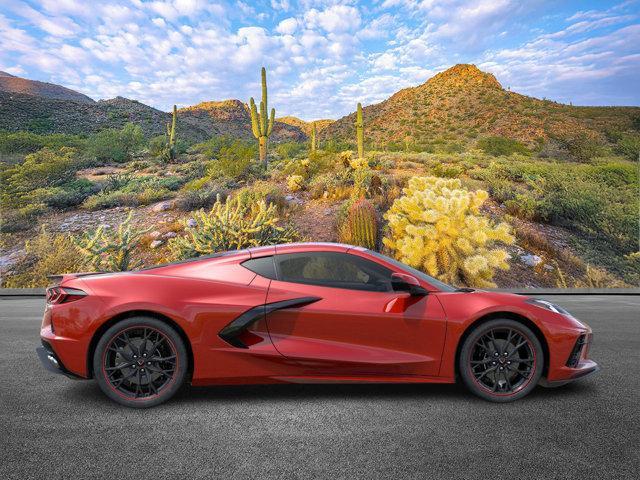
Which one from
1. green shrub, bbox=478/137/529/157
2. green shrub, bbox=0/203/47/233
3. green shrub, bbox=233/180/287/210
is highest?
green shrub, bbox=478/137/529/157

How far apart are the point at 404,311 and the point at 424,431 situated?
37.5 inches

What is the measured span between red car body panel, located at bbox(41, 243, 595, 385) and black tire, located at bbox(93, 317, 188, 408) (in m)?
0.09

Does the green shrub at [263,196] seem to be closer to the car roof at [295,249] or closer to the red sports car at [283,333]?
the car roof at [295,249]

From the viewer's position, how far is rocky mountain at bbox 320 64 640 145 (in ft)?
158

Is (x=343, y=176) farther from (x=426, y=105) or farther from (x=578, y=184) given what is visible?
(x=426, y=105)

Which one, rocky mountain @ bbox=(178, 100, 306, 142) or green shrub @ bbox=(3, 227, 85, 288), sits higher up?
rocky mountain @ bbox=(178, 100, 306, 142)

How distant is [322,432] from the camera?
3791 millimetres

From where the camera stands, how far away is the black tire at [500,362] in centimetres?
443

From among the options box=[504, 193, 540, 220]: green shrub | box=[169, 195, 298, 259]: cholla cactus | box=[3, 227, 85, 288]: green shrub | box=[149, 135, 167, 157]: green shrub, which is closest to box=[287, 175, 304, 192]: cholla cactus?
box=[169, 195, 298, 259]: cholla cactus

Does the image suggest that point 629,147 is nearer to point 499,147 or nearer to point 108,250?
point 499,147

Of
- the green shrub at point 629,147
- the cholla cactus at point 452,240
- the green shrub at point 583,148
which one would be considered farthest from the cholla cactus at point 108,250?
the green shrub at point 629,147

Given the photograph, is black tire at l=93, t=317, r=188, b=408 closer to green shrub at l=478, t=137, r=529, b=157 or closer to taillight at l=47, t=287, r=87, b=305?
taillight at l=47, t=287, r=87, b=305

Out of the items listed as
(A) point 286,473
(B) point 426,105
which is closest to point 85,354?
(A) point 286,473

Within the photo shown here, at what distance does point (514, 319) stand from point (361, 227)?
10.5 meters
